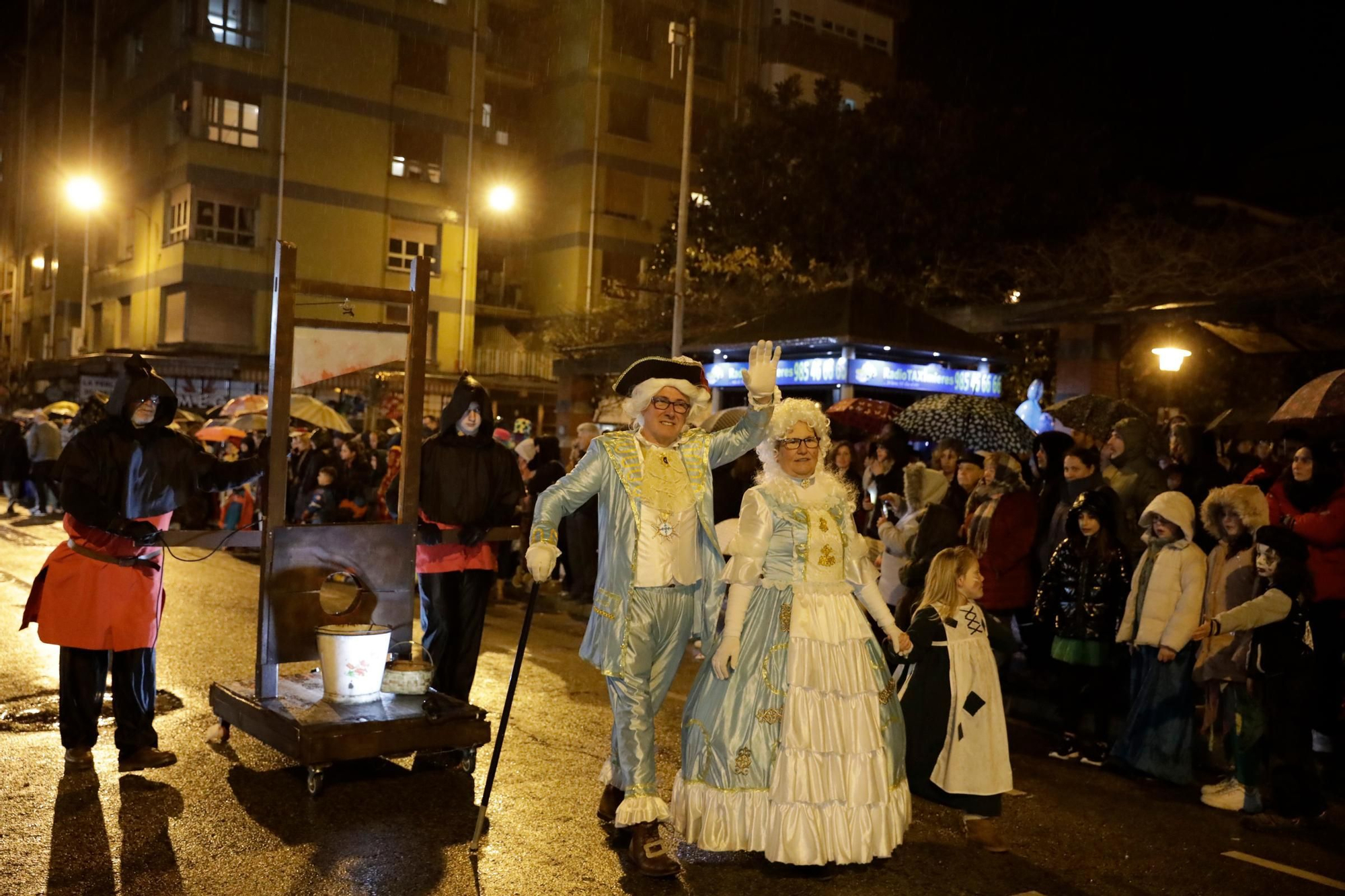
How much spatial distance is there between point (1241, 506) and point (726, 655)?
348 cm

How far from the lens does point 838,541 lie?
5246mm

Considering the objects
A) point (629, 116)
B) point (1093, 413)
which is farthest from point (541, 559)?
point (629, 116)

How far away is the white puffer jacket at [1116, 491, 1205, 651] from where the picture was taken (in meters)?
6.61

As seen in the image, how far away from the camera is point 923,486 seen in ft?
28.3

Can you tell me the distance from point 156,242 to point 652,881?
33380mm

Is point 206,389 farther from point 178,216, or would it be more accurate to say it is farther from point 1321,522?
point 1321,522

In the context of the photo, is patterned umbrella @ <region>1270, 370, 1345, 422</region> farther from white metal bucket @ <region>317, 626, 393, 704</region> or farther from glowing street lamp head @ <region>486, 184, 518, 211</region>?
glowing street lamp head @ <region>486, 184, 518, 211</region>

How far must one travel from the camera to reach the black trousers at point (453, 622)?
6.83 metres

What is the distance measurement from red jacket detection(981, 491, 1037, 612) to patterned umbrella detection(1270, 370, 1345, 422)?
230 centimetres

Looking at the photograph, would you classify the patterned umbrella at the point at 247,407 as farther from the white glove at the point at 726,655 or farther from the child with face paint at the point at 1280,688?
the child with face paint at the point at 1280,688

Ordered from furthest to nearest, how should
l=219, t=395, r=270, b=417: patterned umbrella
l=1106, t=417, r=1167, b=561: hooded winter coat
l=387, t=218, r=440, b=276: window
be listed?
1. l=387, t=218, r=440, b=276: window
2. l=219, t=395, r=270, b=417: patterned umbrella
3. l=1106, t=417, r=1167, b=561: hooded winter coat

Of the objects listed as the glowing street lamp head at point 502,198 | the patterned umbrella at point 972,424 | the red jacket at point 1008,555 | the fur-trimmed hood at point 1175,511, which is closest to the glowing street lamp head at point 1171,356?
the patterned umbrella at point 972,424

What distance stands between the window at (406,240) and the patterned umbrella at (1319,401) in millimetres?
28849

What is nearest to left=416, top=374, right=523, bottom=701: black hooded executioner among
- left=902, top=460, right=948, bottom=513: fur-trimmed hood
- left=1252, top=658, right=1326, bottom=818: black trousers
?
left=902, top=460, right=948, bottom=513: fur-trimmed hood
